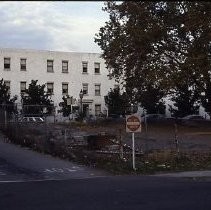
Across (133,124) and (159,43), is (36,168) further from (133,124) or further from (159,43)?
(159,43)

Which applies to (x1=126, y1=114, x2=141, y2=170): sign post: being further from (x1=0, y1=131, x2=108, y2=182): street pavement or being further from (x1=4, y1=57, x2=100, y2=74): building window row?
(x1=4, y1=57, x2=100, y2=74): building window row

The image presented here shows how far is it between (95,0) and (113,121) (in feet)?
147

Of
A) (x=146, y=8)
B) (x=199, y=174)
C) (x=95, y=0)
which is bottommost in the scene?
(x=199, y=174)

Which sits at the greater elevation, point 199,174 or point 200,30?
point 200,30

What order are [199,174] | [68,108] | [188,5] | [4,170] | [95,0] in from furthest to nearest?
[68,108] → [188,5] → [4,170] → [199,174] → [95,0]

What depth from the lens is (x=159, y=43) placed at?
142 feet

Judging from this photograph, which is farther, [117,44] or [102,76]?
[102,76]

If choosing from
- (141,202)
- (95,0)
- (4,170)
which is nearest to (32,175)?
(4,170)

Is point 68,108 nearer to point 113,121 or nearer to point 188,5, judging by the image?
point 113,121

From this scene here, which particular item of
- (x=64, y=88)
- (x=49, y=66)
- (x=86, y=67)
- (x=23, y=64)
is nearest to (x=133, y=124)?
(x=23, y=64)

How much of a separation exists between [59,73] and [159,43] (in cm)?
3974

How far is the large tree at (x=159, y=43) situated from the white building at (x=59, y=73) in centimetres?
3370

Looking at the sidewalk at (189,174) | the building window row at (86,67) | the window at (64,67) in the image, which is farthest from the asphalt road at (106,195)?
the building window row at (86,67)

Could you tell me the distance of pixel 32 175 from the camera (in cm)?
1995
